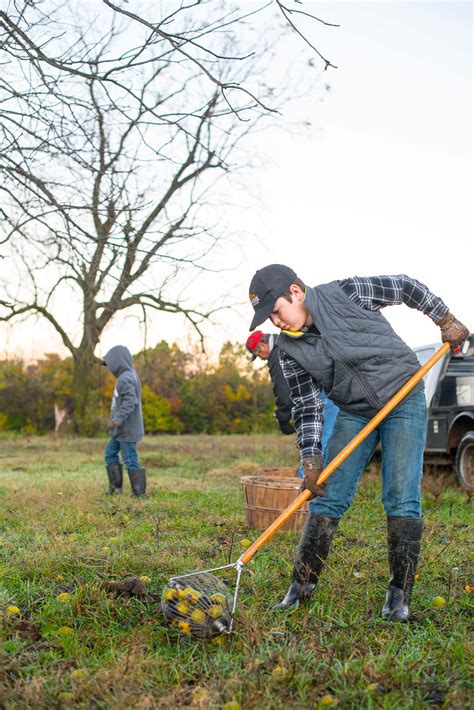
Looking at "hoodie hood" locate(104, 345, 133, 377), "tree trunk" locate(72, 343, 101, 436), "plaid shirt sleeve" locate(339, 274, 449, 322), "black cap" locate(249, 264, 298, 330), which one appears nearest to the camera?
"black cap" locate(249, 264, 298, 330)

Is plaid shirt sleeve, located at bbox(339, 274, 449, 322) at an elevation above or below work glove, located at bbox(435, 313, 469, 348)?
above

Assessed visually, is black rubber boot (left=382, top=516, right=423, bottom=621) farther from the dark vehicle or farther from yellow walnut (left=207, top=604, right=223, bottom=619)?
the dark vehicle

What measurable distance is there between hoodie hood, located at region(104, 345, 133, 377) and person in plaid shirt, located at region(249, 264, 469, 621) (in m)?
5.52

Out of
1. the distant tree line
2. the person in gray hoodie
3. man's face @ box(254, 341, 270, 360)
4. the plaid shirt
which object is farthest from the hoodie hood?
the distant tree line

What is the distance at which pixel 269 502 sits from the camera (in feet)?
19.3

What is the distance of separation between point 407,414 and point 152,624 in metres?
1.59

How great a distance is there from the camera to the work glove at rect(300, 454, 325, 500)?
388cm

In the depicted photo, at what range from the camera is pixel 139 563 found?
451cm

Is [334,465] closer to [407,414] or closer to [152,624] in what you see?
[407,414]

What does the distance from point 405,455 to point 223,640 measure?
1.25 metres

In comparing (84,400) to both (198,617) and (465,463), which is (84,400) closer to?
(465,463)

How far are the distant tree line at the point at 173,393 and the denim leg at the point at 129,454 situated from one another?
1903 centimetres

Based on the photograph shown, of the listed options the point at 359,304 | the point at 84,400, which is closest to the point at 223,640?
the point at 359,304

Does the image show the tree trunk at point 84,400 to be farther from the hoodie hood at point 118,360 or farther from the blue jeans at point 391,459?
the blue jeans at point 391,459
